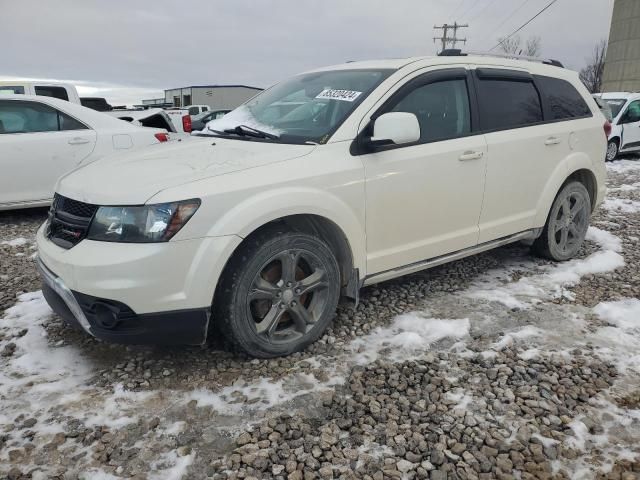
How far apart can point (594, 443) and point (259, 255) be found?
6.00ft

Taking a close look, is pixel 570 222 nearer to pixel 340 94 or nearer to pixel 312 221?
pixel 340 94

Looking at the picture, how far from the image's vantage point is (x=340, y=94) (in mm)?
3457

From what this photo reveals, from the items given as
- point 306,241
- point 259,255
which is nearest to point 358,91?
point 306,241

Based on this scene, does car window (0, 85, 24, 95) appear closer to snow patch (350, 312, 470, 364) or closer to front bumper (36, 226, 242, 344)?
front bumper (36, 226, 242, 344)

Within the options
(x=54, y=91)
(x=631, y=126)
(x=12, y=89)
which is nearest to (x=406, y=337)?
(x=54, y=91)

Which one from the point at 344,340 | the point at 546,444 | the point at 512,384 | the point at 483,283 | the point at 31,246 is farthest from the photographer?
the point at 31,246

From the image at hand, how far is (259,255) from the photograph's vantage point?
9.12 feet

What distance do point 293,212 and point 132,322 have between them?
102 cm

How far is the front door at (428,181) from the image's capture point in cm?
326

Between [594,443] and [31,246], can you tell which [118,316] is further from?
[31,246]

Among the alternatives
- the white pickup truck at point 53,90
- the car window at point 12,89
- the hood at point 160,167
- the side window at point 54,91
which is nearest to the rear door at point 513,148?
the hood at point 160,167

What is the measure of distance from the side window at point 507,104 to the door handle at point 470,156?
261 millimetres

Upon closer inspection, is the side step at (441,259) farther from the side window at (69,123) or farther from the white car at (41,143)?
the side window at (69,123)

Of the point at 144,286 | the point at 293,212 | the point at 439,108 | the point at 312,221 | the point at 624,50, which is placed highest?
the point at 624,50
